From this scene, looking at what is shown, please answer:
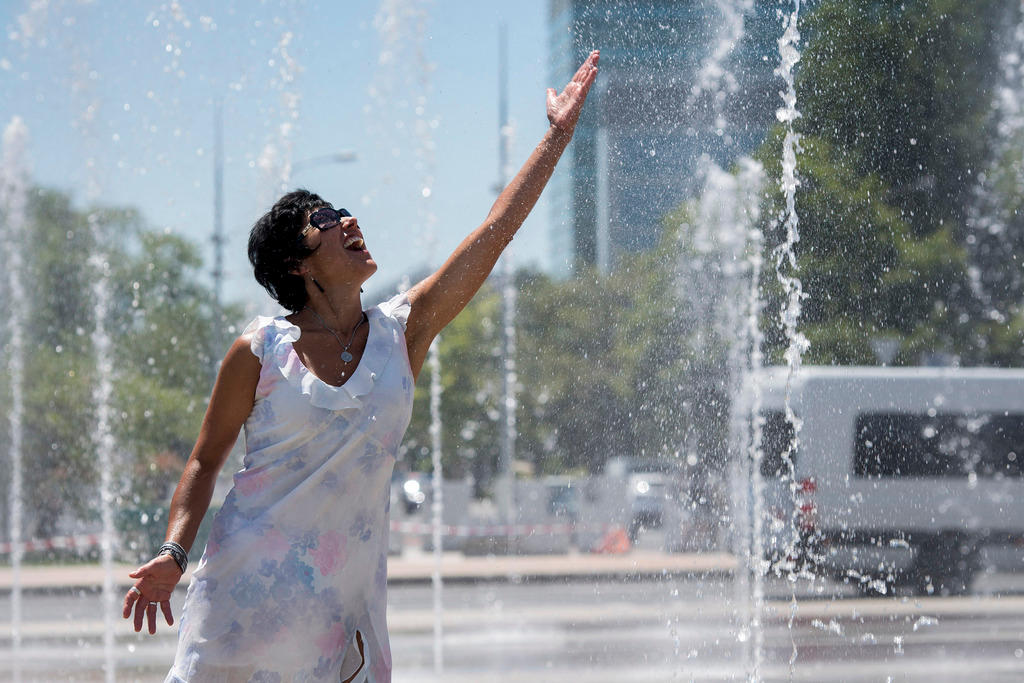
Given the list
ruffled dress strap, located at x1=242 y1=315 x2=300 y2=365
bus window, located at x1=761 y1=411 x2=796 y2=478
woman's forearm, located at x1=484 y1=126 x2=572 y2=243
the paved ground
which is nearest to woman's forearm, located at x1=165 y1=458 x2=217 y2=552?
ruffled dress strap, located at x1=242 y1=315 x2=300 y2=365

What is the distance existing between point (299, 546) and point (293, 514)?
5 cm

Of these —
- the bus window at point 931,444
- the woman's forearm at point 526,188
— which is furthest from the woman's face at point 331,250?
the bus window at point 931,444

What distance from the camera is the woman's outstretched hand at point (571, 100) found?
8.00ft

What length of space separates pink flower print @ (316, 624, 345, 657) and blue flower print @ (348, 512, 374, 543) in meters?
0.14

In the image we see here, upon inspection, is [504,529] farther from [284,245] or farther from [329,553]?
[329,553]

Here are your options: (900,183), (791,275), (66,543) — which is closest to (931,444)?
(791,275)

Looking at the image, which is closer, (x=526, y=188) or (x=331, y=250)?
(x=331, y=250)

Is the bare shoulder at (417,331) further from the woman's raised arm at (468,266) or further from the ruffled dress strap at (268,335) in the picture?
the ruffled dress strap at (268,335)

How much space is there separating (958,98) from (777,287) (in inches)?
107

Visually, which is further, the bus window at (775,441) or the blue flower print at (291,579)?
the bus window at (775,441)

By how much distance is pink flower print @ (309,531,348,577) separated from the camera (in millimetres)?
2004

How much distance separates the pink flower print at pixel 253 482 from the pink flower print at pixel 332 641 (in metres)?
0.25

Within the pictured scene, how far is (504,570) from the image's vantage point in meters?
13.5

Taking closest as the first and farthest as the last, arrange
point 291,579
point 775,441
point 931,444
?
point 291,579, point 931,444, point 775,441
